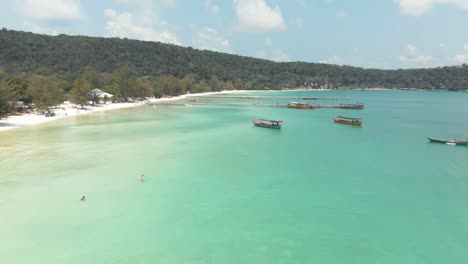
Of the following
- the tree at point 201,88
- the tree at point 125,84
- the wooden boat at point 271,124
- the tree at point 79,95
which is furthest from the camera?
the tree at point 201,88

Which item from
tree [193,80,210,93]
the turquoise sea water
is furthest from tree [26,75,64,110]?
tree [193,80,210,93]

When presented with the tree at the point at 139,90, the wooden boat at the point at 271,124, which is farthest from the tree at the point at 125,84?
the wooden boat at the point at 271,124

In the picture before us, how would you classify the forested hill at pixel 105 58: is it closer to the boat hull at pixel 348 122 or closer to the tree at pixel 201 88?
the tree at pixel 201 88

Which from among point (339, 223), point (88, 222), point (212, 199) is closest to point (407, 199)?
point (339, 223)

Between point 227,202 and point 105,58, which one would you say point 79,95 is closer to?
point 227,202

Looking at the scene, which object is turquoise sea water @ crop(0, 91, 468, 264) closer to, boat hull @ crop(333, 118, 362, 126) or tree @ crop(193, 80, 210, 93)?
boat hull @ crop(333, 118, 362, 126)

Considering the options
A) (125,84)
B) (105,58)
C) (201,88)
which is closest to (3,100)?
(125,84)

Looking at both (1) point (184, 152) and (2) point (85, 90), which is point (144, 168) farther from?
(2) point (85, 90)

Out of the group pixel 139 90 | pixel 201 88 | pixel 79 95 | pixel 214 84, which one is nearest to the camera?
pixel 79 95

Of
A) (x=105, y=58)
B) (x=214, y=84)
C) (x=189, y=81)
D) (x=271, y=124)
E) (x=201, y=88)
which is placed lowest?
(x=271, y=124)
